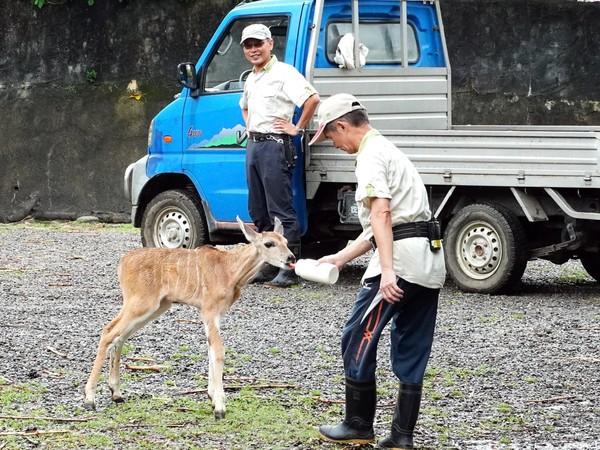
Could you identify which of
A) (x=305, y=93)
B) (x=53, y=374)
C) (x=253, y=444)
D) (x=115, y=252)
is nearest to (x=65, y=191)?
(x=115, y=252)

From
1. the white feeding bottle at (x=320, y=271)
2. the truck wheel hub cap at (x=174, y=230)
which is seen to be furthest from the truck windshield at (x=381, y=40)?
the white feeding bottle at (x=320, y=271)

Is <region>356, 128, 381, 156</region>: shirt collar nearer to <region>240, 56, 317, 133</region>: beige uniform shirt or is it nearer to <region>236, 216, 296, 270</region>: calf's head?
<region>236, 216, 296, 270</region>: calf's head

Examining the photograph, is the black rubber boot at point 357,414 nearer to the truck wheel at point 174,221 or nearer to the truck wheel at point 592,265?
the truck wheel at point 592,265

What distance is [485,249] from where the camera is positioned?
1098cm

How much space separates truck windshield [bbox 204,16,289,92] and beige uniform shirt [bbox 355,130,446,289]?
6.17 m

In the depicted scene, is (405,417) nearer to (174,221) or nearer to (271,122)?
(271,122)

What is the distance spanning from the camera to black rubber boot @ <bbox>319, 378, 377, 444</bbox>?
600 cm

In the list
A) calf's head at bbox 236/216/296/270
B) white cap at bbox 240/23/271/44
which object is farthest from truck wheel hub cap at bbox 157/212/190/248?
calf's head at bbox 236/216/296/270

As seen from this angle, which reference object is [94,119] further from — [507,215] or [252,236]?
[252,236]

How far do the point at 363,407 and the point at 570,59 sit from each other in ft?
39.2

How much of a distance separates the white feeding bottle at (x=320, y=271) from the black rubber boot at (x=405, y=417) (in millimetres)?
591

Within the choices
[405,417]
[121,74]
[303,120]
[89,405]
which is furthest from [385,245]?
[121,74]

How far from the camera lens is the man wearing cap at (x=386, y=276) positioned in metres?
5.76

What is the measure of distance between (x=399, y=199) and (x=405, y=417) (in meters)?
1.01
